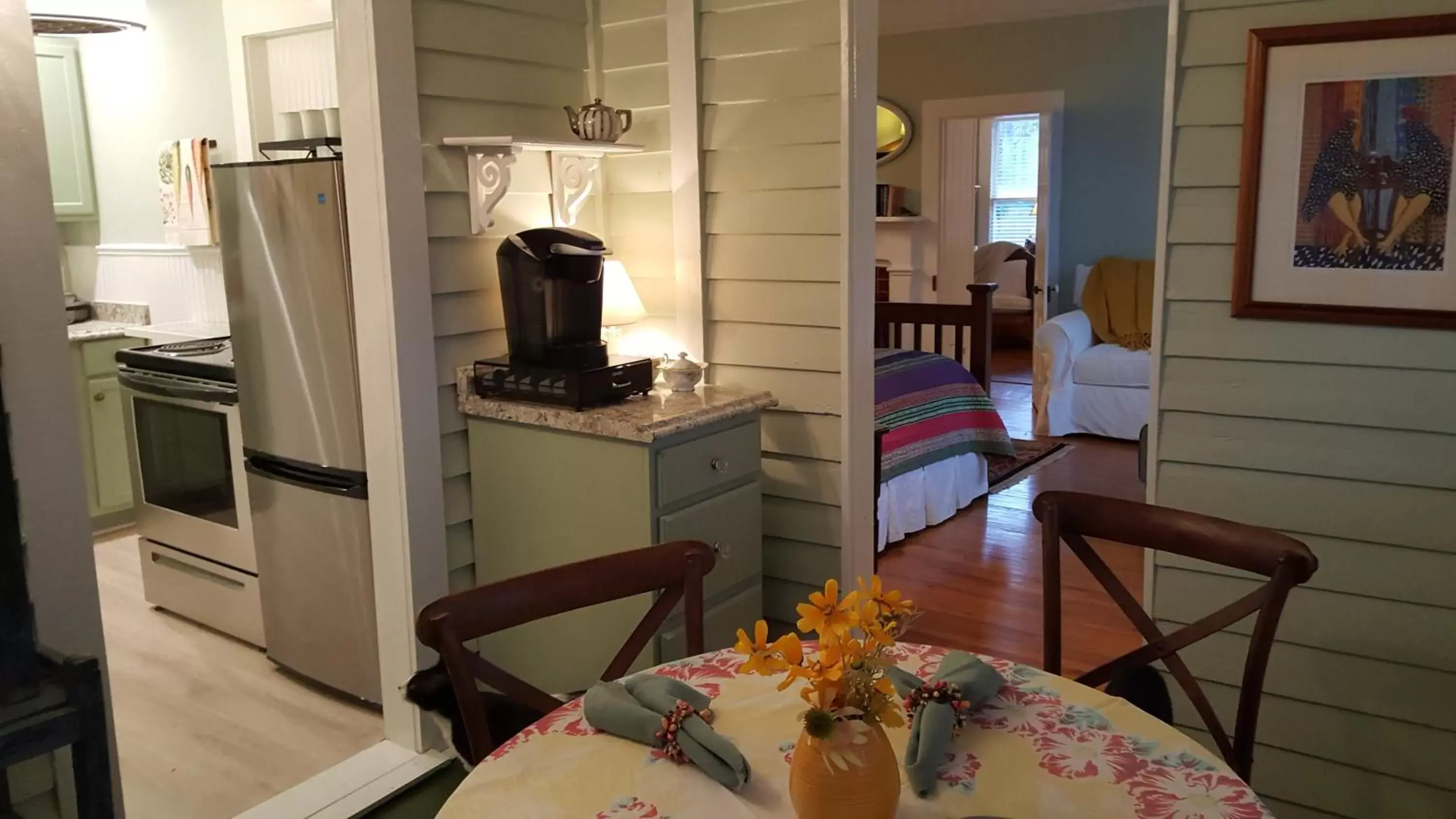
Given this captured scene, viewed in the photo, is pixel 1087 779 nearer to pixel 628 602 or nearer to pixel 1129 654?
pixel 1129 654

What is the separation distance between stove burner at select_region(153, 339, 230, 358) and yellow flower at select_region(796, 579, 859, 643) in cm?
317

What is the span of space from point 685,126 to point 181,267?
2.94m

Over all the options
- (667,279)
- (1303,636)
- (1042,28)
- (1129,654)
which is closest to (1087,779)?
(1129,654)

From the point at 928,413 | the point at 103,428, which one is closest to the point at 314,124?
the point at 103,428

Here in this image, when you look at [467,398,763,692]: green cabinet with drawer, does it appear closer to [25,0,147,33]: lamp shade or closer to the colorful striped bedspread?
the colorful striped bedspread

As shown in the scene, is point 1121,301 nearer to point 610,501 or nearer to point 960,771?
point 610,501

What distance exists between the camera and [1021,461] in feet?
18.7

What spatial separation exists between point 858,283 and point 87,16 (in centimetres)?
260

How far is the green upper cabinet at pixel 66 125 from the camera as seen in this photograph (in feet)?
15.4

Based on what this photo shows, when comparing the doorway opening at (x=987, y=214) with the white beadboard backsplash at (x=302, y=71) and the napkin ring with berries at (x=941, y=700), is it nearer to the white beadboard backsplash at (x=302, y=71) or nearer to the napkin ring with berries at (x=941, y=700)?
the white beadboard backsplash at (x=302, y=71)

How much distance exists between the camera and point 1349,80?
6.75ft

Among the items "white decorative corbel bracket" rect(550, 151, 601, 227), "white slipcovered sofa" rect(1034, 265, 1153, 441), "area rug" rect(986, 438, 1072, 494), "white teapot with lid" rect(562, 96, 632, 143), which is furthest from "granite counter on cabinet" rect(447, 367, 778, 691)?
"white slipcovered sofa" rect(1034, 265, 1153, 441)

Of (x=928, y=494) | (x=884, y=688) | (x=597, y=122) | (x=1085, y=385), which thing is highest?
(x=597, y=122)

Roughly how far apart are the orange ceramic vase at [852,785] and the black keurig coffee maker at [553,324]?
60.7 inches
